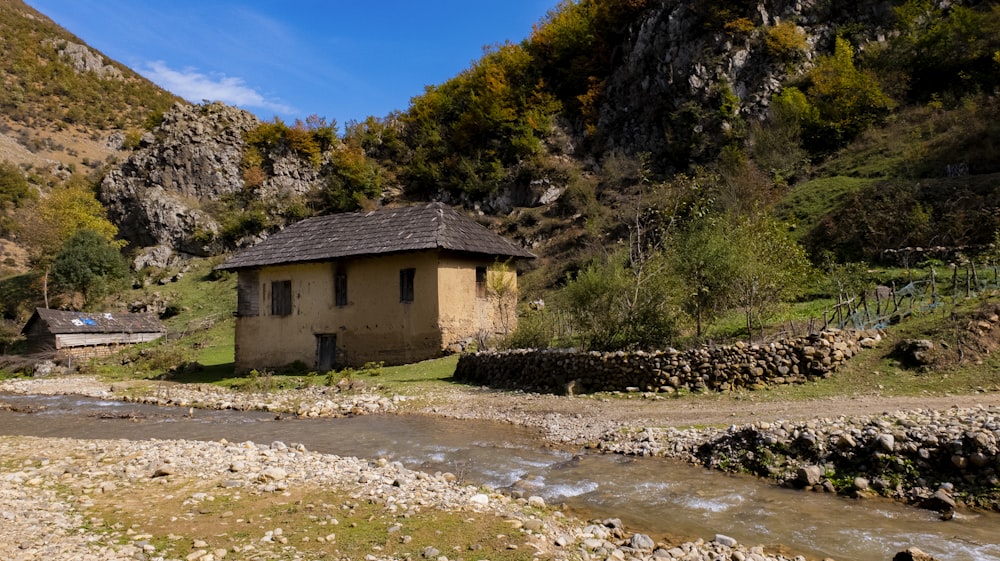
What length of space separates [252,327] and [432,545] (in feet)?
73.4

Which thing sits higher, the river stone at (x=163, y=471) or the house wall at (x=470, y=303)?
the house wall at (x=470, y=303)

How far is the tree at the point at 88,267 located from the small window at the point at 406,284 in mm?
31058

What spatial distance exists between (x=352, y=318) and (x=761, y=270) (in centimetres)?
1491

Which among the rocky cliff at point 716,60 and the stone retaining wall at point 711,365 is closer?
the stone retaining wall at point 711,365

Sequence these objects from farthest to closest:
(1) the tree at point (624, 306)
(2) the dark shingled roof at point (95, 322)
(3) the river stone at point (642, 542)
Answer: (2) the dark shingled roof at point (95, 322)
(1) the tree at point (624, 306)
(3) the river stone at point (642, 542)

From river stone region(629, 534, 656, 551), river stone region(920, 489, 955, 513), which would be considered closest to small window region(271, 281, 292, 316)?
river stone region(629, 534, 656, 551)

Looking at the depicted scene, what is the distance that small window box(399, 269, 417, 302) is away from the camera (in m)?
22.6

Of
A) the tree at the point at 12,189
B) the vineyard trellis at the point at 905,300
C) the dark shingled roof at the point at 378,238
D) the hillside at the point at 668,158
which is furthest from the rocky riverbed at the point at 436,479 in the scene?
the tree at the point at 12,189

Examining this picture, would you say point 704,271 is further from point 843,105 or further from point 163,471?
point 843,105

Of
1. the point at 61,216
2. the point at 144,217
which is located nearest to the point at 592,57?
the point at 144,217

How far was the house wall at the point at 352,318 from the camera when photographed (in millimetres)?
22141

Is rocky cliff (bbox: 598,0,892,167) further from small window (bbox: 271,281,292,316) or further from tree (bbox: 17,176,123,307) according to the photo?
tree (bbox: 17,176,123,307)

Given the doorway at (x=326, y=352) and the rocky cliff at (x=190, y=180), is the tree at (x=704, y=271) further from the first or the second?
the rocky cliff at (x=190, y=180)

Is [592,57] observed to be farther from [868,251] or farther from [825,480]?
[825,480]
